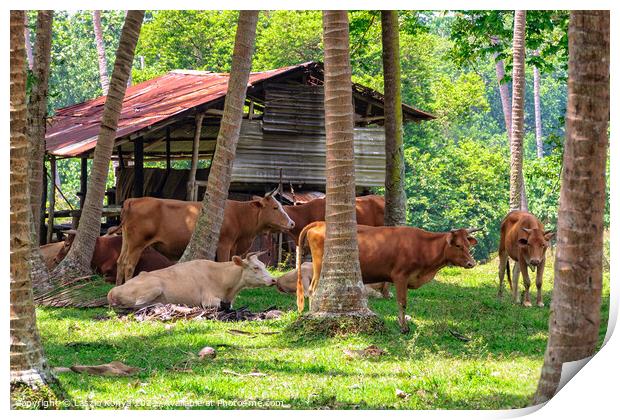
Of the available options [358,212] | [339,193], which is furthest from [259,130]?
[339,193]

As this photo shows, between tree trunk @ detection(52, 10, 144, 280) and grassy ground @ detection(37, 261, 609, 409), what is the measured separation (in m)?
2.70

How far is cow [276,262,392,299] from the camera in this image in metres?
17.1

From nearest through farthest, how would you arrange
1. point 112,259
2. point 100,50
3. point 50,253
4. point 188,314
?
point 188,314, point 112,259, point 50,253, point 100,50

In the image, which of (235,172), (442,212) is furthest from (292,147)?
(442,212)

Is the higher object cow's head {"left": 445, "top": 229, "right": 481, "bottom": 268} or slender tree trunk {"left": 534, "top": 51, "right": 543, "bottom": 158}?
slender tree trunk {"left": 534, "top": 51, "right": 543, "bottom": 158}

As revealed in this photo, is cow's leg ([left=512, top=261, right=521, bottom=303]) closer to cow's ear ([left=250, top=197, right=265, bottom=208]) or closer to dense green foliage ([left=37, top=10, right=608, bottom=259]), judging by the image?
dense green foliage ([left=37, top=10, right=608, bottom=259])

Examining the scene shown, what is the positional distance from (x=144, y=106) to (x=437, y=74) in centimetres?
868

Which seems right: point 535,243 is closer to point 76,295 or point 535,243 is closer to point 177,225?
point 177,225

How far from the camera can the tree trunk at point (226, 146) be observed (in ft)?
55.2

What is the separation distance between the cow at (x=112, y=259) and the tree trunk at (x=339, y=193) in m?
5.49

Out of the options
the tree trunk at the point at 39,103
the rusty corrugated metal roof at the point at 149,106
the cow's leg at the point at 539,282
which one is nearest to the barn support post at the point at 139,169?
the rusty corrugated metal roof at the point at 149,106

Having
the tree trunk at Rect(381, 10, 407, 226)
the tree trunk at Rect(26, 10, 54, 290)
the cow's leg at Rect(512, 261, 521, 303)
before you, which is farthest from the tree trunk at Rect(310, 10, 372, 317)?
the tree trunk at Rect(381, 10, 407, 226)

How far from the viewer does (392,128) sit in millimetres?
19891

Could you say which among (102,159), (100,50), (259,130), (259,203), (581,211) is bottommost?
(259,203)
